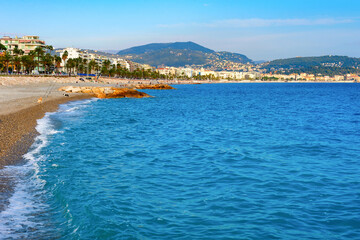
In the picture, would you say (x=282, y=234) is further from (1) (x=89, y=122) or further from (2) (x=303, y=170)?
(1) (x=89, y=122)

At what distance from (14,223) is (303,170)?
10.7 meters

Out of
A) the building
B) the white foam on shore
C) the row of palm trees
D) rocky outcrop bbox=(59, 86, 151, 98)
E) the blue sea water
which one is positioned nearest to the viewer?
the white foam on shore

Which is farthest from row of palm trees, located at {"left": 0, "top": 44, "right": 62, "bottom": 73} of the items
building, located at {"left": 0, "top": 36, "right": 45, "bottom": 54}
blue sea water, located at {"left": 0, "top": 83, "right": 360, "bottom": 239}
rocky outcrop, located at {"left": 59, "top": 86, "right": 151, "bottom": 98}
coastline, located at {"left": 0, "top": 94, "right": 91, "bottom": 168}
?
blue sea water, located at {"left": 0, "top": 83, "right": 360, "bottom": 239}

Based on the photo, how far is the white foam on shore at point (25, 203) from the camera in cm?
778

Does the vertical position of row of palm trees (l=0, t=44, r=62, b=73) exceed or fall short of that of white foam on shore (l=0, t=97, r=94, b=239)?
it exceeds it

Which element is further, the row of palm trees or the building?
the building

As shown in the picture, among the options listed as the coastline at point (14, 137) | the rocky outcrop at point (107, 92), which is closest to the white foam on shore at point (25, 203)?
the coastline at point (14, 137)

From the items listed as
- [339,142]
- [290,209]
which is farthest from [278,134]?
[290,209]

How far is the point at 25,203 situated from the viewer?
31.0ft

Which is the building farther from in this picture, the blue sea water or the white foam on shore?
the white foam on shore

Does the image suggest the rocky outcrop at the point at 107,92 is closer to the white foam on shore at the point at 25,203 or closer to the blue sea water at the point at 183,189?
the blue sea water at the point at 183,189

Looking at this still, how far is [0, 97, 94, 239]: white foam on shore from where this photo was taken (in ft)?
25.5

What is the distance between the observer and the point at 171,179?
1245cm

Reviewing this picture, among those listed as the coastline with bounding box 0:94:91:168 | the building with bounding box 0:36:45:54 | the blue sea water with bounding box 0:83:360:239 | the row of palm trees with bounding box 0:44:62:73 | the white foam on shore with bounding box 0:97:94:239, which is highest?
the building with bounding box 0:36:45:54
